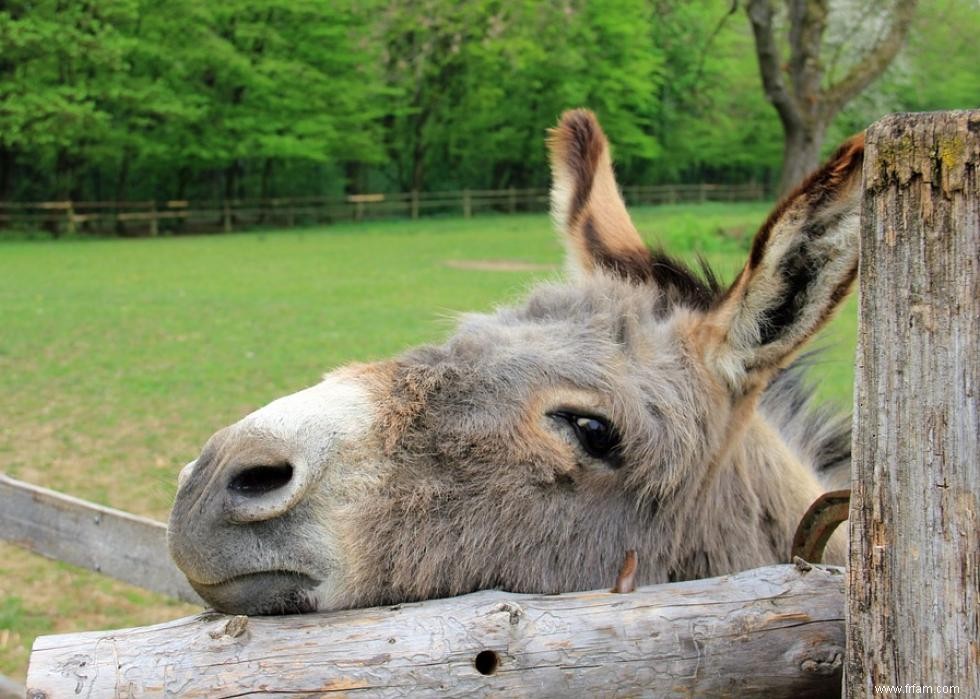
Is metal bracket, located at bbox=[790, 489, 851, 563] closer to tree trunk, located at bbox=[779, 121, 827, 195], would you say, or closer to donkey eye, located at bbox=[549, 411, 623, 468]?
donkey eye, located at bbox=[549, 411, 623, 468]

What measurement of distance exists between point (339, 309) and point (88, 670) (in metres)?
16.6

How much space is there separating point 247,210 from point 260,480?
42691 mm

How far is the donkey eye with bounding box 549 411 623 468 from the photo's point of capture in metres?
2.50

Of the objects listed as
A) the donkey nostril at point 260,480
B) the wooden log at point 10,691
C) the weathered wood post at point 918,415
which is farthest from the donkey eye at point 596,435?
the wooden log at point 10,691

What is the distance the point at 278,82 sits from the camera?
42.3 meters

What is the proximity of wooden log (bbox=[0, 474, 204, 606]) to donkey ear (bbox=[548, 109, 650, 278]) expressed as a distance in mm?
2107

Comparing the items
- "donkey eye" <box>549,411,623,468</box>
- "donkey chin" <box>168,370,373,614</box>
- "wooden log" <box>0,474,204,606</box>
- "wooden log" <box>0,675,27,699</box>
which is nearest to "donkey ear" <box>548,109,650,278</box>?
"donkey eye" <box>549,411,623,468</box>

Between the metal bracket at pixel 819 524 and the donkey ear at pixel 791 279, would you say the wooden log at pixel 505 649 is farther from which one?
the donkey ear at pixel 791 279

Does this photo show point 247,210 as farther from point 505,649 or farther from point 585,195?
point 505,649

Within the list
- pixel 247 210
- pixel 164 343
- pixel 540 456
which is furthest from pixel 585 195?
pixel 247 210

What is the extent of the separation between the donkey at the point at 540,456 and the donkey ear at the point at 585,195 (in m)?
0.51

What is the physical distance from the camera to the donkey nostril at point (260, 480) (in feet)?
7.07

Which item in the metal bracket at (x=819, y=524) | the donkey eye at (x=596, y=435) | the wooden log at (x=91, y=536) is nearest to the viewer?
the metal bracket at (x=819, y=524)

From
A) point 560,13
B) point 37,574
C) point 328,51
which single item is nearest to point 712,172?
point 328,51
